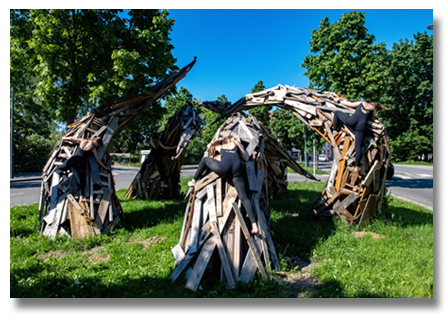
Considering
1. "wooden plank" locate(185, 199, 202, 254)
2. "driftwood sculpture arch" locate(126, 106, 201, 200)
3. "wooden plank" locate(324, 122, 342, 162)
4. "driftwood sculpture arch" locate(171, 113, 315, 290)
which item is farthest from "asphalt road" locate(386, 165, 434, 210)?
"wooden plank" locate(185, 199, 202, 254)

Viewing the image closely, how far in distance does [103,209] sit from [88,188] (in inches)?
22.5

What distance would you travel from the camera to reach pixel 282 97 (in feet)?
22.7

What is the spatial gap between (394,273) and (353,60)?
10.6 metres

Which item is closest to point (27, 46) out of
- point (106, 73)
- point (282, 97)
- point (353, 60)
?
point (106, 73)

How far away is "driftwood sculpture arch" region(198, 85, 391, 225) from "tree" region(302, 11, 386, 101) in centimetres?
607

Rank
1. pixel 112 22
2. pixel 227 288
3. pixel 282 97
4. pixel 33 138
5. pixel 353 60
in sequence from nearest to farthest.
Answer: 1. pixel 227 288
2. pixel 112 22
3. pixel 282 97
4. pixel 353 60
5. pixel 33 138

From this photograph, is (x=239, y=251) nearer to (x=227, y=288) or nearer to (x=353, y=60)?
(x=227, y=288)

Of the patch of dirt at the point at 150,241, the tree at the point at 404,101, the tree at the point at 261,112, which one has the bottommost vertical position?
the patch of dirt at the point at 150,241

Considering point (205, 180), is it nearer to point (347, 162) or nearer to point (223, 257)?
point (223, 257)

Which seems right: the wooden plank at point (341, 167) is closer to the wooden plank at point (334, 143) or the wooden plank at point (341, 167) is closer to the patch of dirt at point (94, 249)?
the wooden plank at point (334, 143)

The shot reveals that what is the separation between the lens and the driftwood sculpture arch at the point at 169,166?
30.2 feet

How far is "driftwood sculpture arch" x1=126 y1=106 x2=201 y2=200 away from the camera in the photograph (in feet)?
30.2

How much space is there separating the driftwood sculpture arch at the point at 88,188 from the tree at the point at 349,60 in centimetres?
923

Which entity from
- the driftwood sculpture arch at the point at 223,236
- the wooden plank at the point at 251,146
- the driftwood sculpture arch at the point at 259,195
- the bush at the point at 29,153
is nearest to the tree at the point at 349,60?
the driftwood sculpture arch at the point at 259,195
